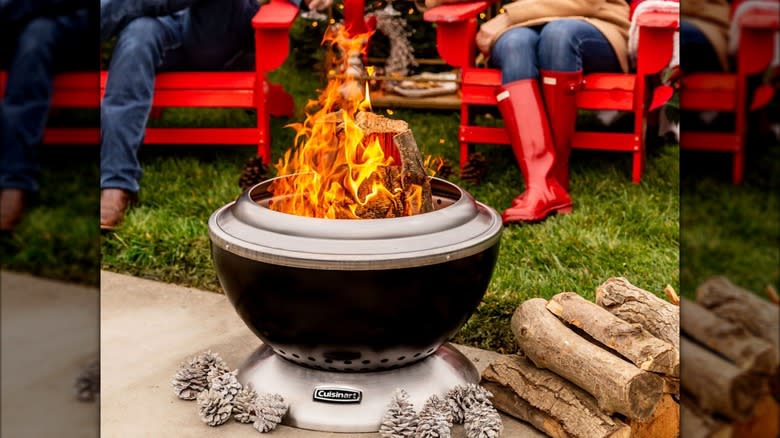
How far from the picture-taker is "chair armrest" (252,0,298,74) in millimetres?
3982

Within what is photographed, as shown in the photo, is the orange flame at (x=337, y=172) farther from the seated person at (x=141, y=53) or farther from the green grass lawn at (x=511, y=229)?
the seated person at (x=141, y=53)

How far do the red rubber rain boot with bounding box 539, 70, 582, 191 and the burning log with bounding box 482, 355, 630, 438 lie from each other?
1.62 metres

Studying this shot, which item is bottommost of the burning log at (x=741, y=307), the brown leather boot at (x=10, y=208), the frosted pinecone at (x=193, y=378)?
the frosted pinecone at (x=193, y=378)

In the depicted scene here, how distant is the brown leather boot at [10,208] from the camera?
0.55 m

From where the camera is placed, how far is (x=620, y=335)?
2.21 metres

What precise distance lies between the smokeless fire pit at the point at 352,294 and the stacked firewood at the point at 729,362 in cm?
125

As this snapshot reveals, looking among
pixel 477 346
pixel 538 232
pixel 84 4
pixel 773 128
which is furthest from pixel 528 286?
pixel 84 4

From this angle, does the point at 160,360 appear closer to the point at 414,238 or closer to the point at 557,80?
the point at 414,238

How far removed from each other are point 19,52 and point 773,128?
549mm

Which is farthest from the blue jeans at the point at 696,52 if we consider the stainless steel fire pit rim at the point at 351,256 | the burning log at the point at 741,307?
the stainless steel fire pit rim at the point at 351,256

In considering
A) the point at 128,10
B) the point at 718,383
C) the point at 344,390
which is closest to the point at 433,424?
the point at 344,390

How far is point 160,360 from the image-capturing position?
8.85 ft

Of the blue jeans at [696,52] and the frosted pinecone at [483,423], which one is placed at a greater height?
the blue jeans at [696,52]

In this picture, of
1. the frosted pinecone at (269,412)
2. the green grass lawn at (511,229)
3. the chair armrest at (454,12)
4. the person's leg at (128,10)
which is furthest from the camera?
the chair armrest at (454,12)
